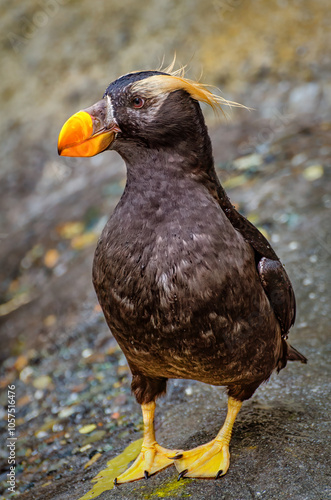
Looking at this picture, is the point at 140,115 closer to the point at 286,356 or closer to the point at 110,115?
the point at 110,115

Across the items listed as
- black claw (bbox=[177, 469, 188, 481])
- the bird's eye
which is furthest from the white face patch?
black claw (bbox=[177, 469, 188, 481])

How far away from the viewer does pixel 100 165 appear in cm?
859

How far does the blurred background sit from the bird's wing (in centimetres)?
98

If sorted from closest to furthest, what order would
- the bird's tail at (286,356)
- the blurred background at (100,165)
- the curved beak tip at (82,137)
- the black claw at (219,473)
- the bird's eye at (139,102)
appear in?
1. the curved beak tip at (82,137)
2. the bird's eye at (139,102)
3. the black claw at (219,473)
4. the bird's tail at (286,356)
5. the blurred background at (100,165)

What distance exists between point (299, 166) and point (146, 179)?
169 inches

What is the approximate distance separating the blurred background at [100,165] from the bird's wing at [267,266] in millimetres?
982

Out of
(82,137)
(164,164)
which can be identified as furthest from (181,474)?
(82,137)

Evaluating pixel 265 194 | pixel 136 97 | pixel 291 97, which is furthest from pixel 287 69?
pixel 136 97

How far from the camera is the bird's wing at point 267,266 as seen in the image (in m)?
2.98

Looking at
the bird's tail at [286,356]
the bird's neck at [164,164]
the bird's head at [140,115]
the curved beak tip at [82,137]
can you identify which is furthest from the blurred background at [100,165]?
the curved beak tip at [82,137]

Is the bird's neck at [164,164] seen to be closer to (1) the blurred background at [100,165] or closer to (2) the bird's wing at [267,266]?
(2) the bird's wing at [267,266]

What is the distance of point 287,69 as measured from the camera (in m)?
8.41

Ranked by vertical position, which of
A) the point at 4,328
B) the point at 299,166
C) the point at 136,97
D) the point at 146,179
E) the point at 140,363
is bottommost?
the point at 299,166

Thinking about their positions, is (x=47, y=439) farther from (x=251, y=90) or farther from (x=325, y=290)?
(x=251, y=90)
